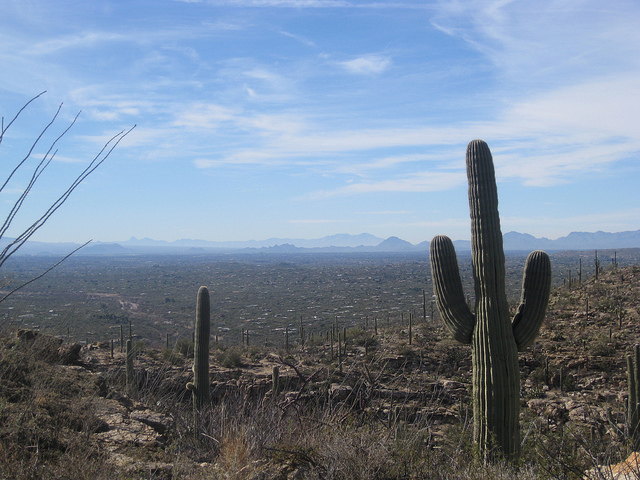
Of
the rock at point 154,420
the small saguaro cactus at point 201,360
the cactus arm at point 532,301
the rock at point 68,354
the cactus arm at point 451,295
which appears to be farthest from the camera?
the rock at point 68,354

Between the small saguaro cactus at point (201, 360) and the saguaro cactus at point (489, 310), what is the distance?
17.3 feet

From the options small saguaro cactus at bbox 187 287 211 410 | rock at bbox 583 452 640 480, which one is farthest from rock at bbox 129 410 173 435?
rock at bbox 583 452 640 480

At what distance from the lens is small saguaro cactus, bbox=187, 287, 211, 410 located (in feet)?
31.4

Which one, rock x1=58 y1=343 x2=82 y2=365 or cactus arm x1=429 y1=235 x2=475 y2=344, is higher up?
cactus arm x1=429 y1=235 x2=475 y2=344

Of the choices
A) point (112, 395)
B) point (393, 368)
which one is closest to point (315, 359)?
point (393, 368)

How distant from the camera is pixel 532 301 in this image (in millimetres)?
7105

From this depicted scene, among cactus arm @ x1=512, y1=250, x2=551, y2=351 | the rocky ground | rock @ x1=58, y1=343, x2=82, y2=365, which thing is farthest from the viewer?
rock @ x1=58, y1=343, x2=82, y2=365

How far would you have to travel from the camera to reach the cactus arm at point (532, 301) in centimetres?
696

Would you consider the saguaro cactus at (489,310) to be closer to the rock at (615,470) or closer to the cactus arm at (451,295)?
the cactus arm at (451,295)

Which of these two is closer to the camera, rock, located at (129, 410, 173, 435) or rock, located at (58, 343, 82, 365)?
rock, located at (129, 410, 173, 435)

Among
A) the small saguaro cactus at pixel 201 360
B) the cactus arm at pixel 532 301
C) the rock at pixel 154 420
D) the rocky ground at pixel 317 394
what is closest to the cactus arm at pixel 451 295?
the cactus arm at pixel 532 301

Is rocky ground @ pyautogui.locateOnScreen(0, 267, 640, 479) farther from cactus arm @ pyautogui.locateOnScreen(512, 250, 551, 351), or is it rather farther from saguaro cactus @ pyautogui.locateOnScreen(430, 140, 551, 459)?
cactus arm @ pyautogui.locateOnScreen(512, 250, 551, 351)

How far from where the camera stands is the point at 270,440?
438 centimetres

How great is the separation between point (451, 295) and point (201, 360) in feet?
18.2
